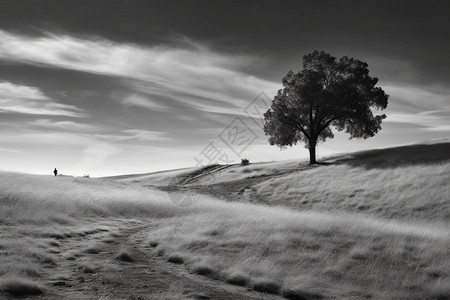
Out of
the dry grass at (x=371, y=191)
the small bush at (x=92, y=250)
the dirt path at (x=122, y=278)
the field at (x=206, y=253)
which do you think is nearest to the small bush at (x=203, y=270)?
the field at (x=206, y=253)

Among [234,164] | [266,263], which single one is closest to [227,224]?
[266,263]

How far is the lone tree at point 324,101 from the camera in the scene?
43219 mm

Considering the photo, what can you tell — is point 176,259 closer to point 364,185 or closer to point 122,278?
point 122,278

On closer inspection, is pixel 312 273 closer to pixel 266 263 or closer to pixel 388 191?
pixel 266 263

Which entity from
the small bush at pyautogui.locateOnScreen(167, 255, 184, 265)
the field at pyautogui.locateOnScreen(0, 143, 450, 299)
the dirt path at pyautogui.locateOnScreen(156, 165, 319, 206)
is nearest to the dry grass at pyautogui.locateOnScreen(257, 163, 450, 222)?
the field at pyautogui.locateOnScreen(0, 143, 450, 299)

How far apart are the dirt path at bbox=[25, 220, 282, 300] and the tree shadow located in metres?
29.9

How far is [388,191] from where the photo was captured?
95.8 ft

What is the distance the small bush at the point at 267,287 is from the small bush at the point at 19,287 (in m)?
5.37

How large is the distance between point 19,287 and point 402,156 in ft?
132

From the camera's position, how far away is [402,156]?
134ft

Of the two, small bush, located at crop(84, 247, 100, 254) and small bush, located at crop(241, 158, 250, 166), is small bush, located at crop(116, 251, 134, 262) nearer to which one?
small bush, located at crop(84, 247, 100, 254)

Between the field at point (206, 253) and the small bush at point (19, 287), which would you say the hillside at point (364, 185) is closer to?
the field at point (206, 253)

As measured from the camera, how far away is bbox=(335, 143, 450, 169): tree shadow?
36.1m

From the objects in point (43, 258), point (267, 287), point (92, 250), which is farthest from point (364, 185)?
point (43, 258)
